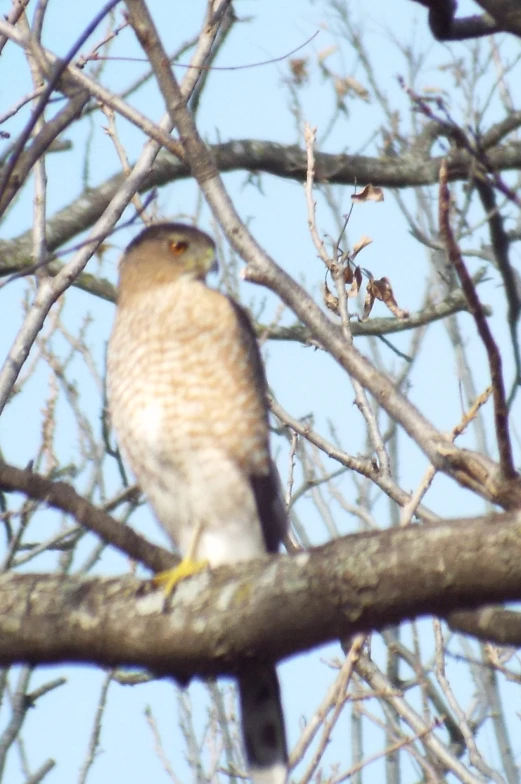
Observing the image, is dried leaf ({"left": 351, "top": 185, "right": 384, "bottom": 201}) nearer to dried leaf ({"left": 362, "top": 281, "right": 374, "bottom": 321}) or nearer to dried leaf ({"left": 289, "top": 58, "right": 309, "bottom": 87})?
dried leaf ({"left": 362, "top": 281, "right": 374, "bottom": 321})

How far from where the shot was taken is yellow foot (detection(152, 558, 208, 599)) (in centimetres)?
252

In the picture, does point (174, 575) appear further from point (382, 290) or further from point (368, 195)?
point (368, 195)

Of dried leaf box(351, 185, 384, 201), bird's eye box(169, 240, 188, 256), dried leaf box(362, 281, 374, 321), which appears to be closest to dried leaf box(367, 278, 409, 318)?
dried leaf box(362, 281, 374, 321)

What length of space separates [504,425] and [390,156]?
4.43 meters

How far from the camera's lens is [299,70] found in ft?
29.4

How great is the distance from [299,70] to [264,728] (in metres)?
6.29

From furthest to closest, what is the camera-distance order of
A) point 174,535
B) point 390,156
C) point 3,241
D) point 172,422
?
point 390,156 < point 3,241 < point 174,535 < point 172,422

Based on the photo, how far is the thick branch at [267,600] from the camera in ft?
6.85

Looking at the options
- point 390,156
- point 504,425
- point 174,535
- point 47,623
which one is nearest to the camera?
point 504,425

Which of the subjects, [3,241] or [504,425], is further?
[3,241]

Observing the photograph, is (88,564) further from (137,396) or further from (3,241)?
(3,241)

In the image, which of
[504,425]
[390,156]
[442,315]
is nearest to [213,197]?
[504,425]

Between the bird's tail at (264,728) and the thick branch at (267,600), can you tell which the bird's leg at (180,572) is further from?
the bird's tail at (264,728)

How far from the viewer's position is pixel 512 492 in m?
2.29
